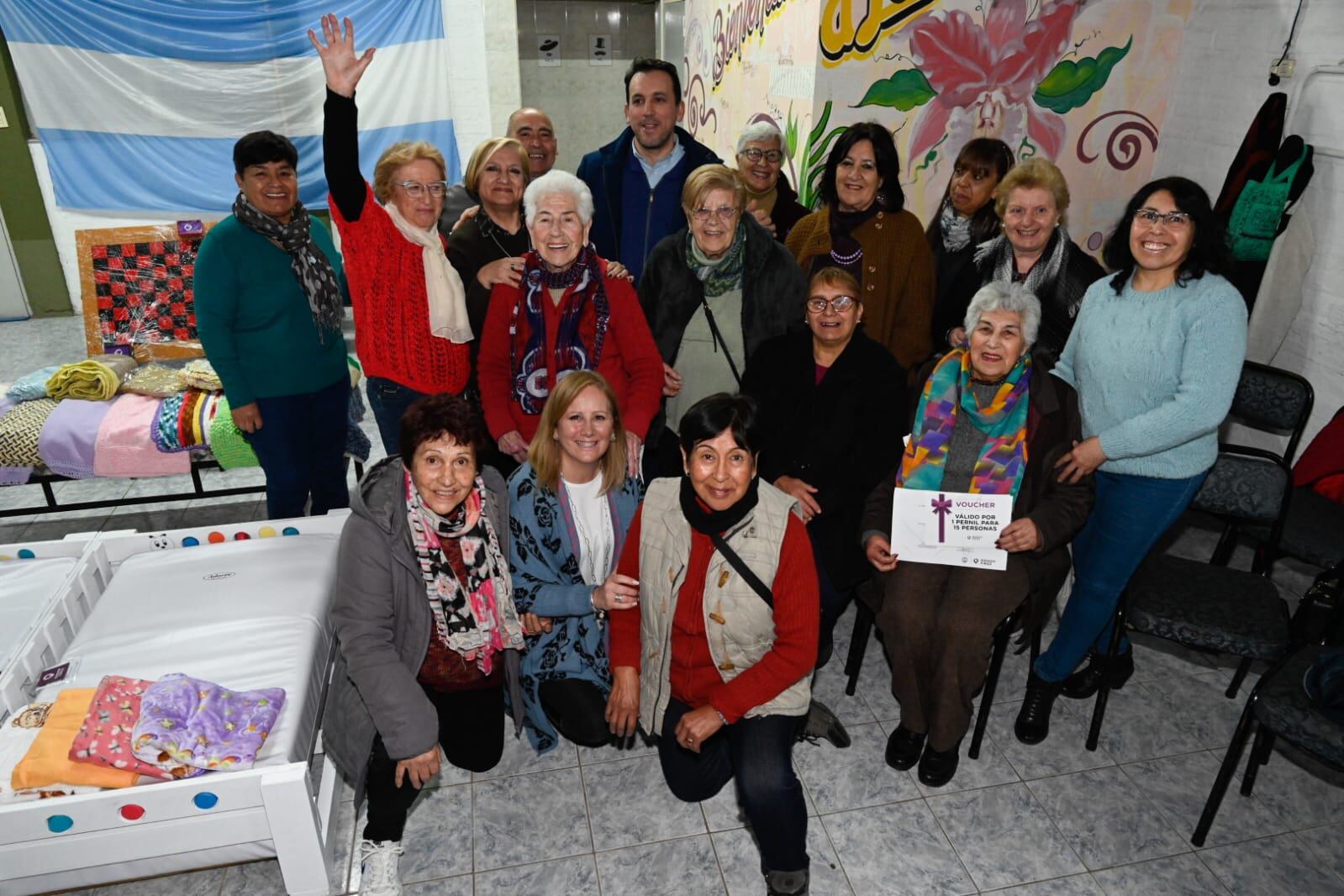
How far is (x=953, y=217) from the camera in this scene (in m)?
3.60

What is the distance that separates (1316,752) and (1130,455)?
92 cm

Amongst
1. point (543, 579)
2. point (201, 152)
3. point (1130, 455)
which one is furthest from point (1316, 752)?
point (201, 152)

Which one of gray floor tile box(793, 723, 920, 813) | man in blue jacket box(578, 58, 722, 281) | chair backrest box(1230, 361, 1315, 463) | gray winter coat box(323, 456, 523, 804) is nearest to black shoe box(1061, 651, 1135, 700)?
gray floor tile box(793, 723, 920, 813)

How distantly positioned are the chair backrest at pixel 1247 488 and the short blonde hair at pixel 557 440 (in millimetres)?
2080

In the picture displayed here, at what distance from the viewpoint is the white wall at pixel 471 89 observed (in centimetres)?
680

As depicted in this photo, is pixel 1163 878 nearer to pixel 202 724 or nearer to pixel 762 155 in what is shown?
pixel 202 724

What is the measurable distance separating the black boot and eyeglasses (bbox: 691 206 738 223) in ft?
6.92

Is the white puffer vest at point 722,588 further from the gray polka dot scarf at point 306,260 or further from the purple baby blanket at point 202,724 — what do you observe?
the gray polka dot scarf at point 306,260

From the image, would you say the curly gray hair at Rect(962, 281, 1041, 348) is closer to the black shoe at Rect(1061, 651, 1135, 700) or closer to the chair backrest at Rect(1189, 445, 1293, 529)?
the chair backrest at Rect(1189, 445, 1293, 529)

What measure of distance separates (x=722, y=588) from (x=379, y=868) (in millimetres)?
1259

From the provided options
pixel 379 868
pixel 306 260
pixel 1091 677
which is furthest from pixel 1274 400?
pixel 306 260

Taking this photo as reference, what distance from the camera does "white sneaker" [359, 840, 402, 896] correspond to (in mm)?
2322

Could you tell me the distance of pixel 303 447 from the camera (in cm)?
341

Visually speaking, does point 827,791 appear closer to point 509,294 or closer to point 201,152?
point 509,294
